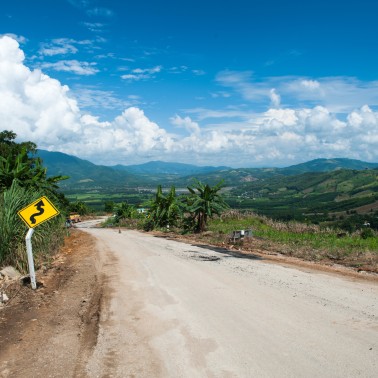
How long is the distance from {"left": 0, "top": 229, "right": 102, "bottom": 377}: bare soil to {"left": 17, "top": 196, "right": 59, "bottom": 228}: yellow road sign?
146cm

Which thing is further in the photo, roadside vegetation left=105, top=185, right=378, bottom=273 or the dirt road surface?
roadside vegetation left=105, top=185, right=378, bottom=273

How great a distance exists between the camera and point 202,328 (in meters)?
5.69

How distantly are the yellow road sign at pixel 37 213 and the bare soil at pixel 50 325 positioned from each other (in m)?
1.46

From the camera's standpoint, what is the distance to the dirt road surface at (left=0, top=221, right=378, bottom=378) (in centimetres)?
448

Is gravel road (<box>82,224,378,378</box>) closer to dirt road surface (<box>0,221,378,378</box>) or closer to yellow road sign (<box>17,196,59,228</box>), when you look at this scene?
dirt road surface (<box>0,221,378,378</box>)

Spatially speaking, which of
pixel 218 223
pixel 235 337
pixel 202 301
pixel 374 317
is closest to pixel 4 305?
pixel 202 301

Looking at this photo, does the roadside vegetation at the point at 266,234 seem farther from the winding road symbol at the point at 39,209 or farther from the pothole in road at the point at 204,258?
the winding road symbol at the point at 39,209

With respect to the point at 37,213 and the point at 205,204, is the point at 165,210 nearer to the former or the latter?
the point at 205,204

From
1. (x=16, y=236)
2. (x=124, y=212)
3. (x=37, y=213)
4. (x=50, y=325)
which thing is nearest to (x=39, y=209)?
(x=37, y=213)

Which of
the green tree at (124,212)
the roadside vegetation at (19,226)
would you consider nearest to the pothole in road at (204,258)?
the roadside vegetation at (19,226)

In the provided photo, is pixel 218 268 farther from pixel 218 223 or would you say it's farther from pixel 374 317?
pixel 218 223

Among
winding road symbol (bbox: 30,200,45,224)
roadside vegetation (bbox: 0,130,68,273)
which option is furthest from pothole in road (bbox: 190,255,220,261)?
winding road symbol (bbox: 30,200,45,224)

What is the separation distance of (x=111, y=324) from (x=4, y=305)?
2652mm

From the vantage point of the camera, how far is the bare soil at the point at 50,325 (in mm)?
4641
